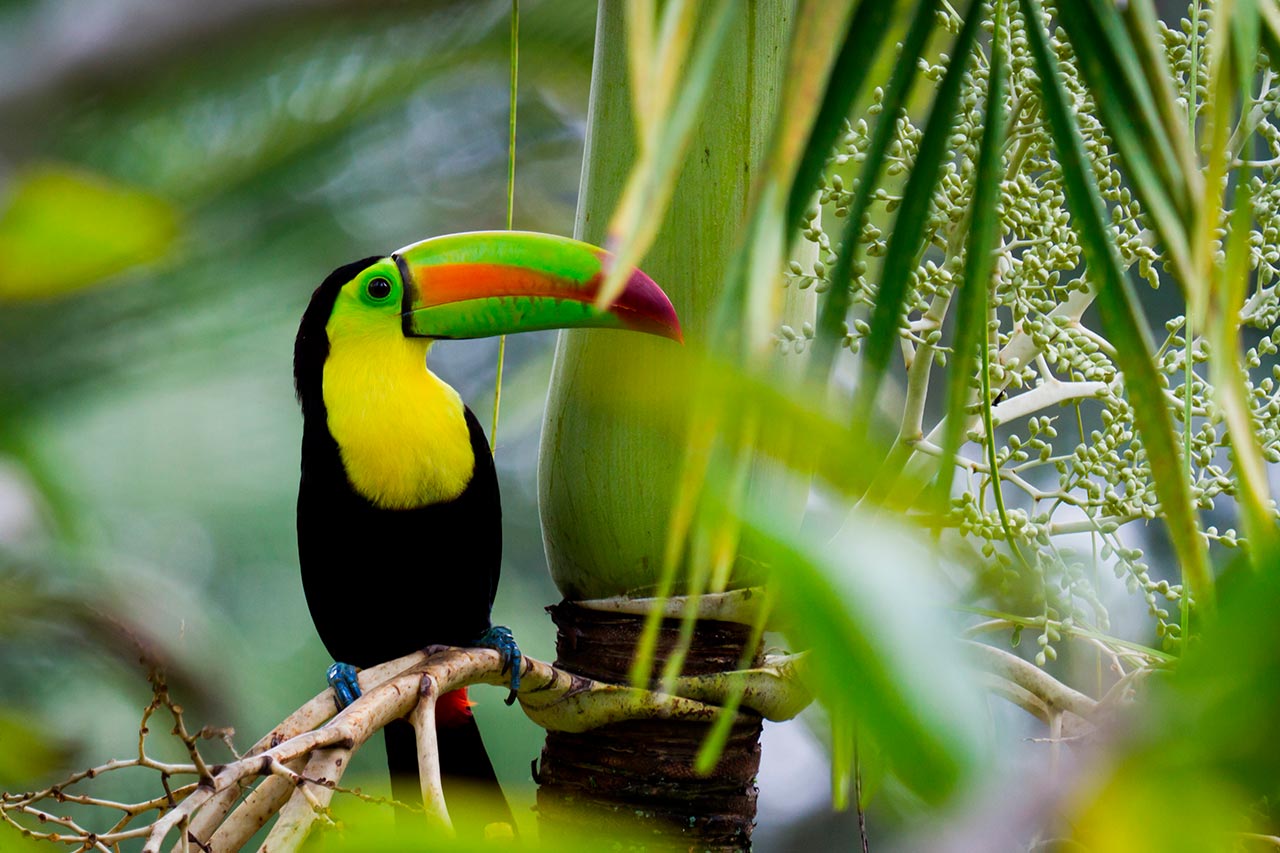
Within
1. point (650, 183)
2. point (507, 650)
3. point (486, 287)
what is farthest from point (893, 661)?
point (486, 287)

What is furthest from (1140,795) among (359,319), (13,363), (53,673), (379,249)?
(53,673)

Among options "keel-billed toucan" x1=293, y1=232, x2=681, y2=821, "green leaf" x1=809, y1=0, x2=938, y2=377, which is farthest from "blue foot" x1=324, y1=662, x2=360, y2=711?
"green leaf" x1=809, y1=0, x2=938, y2=377

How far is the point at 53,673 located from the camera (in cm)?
298

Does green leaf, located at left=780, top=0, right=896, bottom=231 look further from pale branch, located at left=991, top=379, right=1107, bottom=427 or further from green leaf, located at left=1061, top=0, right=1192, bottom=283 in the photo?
pale branch, located at left=991, top=379, right=1107, bottom=427

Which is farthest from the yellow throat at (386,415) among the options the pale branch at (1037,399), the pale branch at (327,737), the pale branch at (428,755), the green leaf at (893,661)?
the green leaf at (893,661)

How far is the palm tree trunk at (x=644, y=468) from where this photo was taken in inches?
35.6

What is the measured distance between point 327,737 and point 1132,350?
485mm

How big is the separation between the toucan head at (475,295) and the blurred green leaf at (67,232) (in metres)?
0.21

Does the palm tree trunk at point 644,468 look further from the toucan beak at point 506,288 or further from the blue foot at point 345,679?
the blue foot at point 345,679

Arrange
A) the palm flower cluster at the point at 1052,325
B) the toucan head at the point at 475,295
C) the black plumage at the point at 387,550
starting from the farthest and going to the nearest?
1. the black plumage at the point at 387,550
2. the toucan head at the point at 475,295
3. the palm flower cluster at the point at 1052,325

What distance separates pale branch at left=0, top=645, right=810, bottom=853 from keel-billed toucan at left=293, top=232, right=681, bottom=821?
336mm

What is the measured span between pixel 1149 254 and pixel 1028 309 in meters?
0.08

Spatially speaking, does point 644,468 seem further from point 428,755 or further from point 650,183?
point 650,183

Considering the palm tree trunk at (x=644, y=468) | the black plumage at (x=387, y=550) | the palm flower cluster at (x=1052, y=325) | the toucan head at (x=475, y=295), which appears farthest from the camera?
the black plumage at (x=387, y=550)
